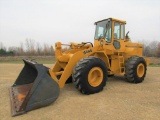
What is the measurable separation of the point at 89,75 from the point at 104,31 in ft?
7.91

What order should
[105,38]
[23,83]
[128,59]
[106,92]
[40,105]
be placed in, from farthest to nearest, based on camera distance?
1. [128,59]
2. [105,38]
3. [23,83]
4. [106,92]
5. [40,105]

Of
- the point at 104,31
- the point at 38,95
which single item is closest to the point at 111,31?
the point at 104,31

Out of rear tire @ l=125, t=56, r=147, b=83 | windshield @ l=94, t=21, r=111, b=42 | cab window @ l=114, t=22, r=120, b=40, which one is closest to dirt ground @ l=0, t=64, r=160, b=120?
rear tire @ l=125, t=56, r=147, b=83

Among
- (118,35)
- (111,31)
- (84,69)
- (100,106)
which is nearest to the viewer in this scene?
(100,106)

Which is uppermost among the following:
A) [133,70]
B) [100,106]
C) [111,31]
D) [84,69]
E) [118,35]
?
Result: [111,31]

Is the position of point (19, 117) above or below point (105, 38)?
below

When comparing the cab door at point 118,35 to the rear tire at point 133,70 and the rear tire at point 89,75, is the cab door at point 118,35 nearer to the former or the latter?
the rear tire at point 133,70

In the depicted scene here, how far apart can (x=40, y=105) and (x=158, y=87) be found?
449 cm

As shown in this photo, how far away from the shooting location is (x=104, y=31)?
764cm

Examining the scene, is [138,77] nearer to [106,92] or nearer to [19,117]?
[106,92]

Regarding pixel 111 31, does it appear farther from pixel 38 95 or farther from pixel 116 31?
pixel 38 95

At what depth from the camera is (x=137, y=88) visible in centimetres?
691

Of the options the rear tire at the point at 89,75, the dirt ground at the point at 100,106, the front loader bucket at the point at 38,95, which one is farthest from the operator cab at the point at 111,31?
the front loader bucket at the point at 38,95

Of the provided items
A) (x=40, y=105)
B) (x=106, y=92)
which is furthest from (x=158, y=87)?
(x=40, y=105)
